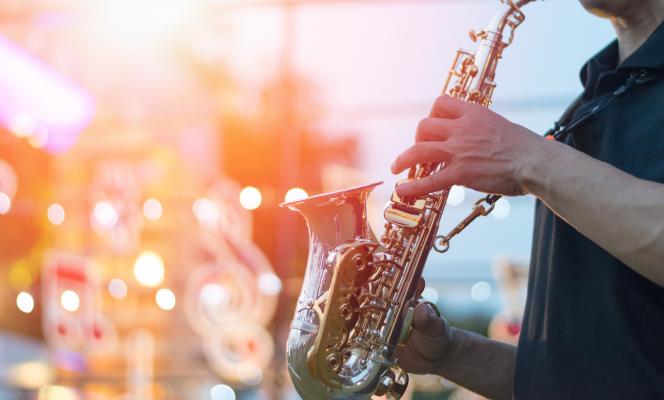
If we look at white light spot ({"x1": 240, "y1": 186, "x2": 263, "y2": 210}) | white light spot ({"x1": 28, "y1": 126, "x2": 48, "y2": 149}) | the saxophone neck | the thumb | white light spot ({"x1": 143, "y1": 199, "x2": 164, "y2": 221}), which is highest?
the saxophone neck

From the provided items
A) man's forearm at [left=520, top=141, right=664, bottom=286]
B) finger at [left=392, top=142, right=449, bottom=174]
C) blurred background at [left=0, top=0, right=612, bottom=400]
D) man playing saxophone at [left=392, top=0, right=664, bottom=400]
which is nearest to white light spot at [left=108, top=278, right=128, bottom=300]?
blurred background at [left=0, top=0, right=612, bottom=400]

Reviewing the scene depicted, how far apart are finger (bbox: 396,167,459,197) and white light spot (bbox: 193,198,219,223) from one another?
471 centimetres

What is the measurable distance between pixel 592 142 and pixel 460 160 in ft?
0.99

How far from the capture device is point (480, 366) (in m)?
1.78

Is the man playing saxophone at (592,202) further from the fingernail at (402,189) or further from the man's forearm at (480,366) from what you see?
the man's forearm at (480,366)

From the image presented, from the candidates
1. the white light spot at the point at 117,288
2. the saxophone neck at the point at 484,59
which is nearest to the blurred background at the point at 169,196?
the white light spot at the point at 117,288

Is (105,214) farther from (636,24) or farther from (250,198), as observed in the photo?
(636,24)

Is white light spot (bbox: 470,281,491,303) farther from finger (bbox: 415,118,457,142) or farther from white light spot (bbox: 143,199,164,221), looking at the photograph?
finger (bbox: 415,118,457,142)

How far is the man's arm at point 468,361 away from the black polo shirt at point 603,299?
18cm

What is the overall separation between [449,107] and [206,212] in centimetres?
Answer: 480

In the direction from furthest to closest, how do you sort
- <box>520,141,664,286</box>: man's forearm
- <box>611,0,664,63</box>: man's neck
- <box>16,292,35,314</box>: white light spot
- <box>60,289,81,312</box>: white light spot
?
1. <box>16,292,35,314</box>: white light spot
2. <box>60,289,81,312</box>: white light spot
3. <box>611,0,664,63</box>: man's neck
4. <box>520,141,664,286</box>: man's forearm

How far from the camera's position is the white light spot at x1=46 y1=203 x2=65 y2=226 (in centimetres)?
645

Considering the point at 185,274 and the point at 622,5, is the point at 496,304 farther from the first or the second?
the point at 622,5

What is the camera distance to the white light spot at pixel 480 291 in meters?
5.57
